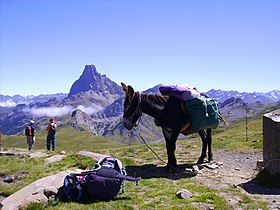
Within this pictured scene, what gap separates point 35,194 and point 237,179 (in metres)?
8.84

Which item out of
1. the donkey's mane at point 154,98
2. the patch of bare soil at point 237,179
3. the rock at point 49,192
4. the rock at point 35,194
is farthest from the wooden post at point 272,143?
the rock at point 49,192

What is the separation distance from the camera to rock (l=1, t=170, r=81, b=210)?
1171cm

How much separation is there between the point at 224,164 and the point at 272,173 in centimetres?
416

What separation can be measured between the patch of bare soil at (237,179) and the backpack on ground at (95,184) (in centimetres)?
408

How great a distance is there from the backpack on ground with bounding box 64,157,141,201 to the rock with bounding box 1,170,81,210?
0.75 meters

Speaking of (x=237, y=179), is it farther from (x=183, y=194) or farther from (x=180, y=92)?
(x=180, y=92)

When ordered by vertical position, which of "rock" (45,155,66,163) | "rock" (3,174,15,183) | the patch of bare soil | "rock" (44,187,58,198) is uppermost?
"rock" (44,187,58,198)

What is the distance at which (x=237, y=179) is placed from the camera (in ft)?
48.7

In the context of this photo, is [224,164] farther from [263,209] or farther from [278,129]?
[263,209]

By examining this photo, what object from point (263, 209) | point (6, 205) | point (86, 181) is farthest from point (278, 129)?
point (6, 205)

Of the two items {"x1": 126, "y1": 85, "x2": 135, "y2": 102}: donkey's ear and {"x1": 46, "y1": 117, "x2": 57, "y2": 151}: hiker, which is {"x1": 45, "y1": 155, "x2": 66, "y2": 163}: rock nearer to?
{"x1": 46, "y1": 117, "x2": 57, "y2": 151}: hiker

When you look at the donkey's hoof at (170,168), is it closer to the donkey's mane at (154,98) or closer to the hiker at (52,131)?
the donkey's mane at (154,98)

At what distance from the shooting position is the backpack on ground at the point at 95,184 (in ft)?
38.2

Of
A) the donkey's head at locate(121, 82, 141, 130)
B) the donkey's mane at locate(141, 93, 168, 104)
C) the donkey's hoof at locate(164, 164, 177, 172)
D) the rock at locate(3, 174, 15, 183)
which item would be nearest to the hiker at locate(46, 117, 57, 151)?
the rock at locate(3, 174, 15, 183)
